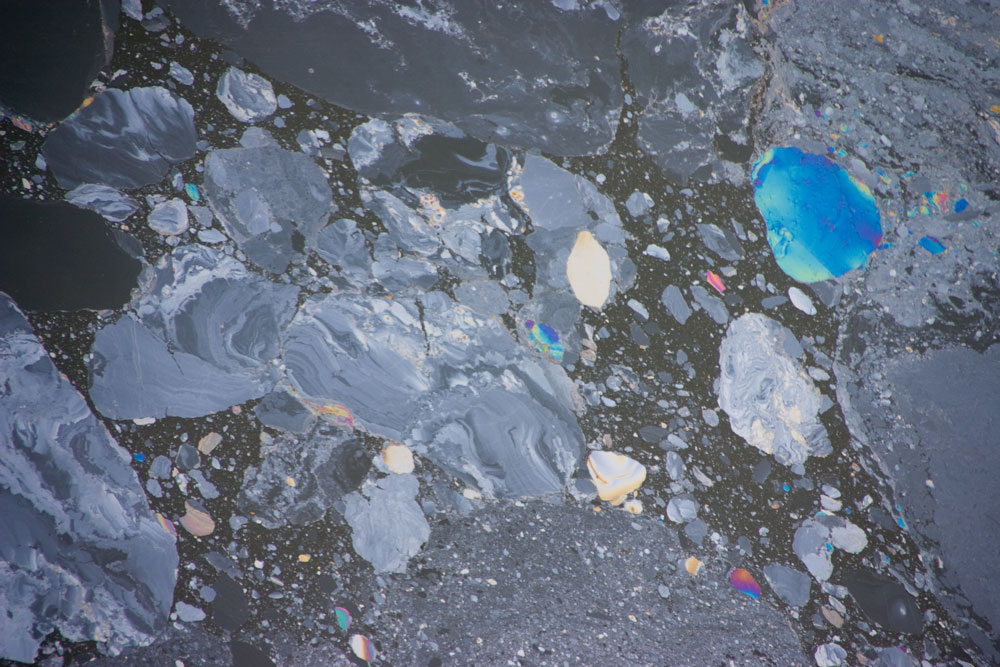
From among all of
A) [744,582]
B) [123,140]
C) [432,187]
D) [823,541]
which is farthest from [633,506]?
[123,140]

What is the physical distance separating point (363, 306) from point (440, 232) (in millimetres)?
170

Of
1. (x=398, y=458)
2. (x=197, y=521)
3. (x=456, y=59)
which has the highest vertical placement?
(x=456, y=59)

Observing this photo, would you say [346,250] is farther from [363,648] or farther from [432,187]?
[363,648]

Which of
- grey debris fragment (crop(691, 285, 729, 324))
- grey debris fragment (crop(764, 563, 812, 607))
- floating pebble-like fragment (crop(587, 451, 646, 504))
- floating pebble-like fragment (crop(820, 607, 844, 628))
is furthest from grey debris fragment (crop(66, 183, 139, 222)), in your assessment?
floating pebble-like fragment (crop(820, 607, 844, 628))

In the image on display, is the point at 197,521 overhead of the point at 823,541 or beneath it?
beneath

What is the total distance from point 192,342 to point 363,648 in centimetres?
52

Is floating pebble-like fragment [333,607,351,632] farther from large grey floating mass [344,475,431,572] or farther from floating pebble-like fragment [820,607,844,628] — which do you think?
floating pebble-like fragment [820,607,844,628]

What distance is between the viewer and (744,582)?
918 mm

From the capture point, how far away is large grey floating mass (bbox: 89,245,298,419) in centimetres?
80

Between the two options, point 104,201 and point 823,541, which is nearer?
point 104,201

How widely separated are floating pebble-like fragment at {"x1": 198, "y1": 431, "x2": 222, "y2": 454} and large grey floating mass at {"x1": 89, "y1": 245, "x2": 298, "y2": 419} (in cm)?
4

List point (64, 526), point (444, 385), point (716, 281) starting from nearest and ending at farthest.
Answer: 1. point (64, 526)
2. point (444, 385)
3. point (716, 281)

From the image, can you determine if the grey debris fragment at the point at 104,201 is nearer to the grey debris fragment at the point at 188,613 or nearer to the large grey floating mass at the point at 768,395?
the grey debris fragment at the point at 188,613

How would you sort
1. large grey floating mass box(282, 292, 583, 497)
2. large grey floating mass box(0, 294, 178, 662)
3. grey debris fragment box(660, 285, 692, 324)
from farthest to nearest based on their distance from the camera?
1. grey debris fragment box(660, 285, 692, 324)
2. large grey floating mass box(282, 292, 583, 497)
3. large grey floating mass box(0, 294, 178, 662)
